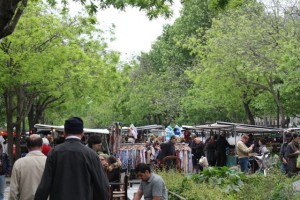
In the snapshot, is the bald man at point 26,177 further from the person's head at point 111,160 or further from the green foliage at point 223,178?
the green foliage at point 223,178

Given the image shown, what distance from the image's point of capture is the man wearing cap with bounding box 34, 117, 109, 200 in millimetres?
6859

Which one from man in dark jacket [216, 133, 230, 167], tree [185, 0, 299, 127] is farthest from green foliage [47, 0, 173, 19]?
tree [185, 0, 299, 127]

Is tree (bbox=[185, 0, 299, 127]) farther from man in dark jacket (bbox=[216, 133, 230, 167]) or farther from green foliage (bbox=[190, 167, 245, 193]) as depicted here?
green foliage (bbox=[190, 167, 245, 193])

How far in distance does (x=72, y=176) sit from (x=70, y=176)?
19mm

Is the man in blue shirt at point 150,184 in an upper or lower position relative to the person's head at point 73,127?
lower

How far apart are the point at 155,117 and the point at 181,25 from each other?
14.6m

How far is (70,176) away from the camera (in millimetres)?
6871

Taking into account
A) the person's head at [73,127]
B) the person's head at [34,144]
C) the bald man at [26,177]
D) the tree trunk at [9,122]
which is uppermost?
the tree trunk at [9,122]

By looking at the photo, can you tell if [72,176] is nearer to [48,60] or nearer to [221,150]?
[221,150]

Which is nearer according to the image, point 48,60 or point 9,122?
point 48,60

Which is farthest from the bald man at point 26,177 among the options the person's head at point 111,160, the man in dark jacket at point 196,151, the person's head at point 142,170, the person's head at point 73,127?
the man in dark jacket at point 196,151

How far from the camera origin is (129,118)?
264ft

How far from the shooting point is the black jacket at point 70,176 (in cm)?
686

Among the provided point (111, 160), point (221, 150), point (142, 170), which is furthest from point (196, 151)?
point (142, 170)
